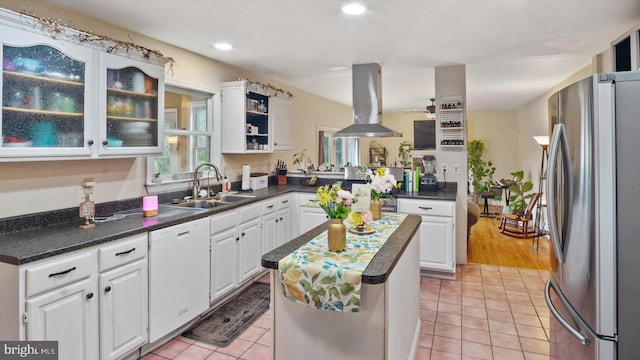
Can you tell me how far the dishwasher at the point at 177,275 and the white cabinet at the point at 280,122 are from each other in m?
1.89

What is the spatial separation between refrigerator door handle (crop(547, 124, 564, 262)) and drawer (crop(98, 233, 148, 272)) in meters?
2.41

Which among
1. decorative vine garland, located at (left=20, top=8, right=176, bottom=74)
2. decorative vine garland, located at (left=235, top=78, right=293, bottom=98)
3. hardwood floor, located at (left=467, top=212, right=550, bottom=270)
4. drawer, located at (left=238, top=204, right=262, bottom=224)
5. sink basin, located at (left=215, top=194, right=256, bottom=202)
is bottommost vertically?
hardwood floor, located at (left=467, top=212, right=550, bottom=270)

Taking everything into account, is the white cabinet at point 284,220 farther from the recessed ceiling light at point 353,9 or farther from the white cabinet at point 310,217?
the recessed ceiling light at point 353,9

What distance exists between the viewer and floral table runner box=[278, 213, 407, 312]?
1502mm

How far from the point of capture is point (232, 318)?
296 cm

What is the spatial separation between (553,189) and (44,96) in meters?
2.94

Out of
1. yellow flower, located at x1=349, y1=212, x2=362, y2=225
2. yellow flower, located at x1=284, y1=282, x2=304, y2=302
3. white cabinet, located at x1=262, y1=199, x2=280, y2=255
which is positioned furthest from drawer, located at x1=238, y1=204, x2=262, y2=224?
yellow flower, located at x1=284, y1=282, x2=304, y2=302

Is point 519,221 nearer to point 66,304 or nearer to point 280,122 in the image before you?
point 280,122

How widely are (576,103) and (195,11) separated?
2.47m

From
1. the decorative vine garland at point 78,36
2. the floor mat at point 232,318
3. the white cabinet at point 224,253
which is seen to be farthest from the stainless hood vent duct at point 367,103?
the decorative vine garland at point 78,36

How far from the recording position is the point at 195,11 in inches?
101

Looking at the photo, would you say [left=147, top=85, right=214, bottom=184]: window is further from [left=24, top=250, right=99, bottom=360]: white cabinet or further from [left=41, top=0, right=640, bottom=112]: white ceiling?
[left=24, top=250, right=99, bottom=360]: white cabinet

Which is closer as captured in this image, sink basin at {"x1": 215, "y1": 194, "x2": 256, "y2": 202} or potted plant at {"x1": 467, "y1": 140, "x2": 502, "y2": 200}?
sink basin at {"x1": 215, "y1": 194, "x2": 256, "y2": 202}

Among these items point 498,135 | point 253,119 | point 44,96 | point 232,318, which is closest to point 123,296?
point 232,318
